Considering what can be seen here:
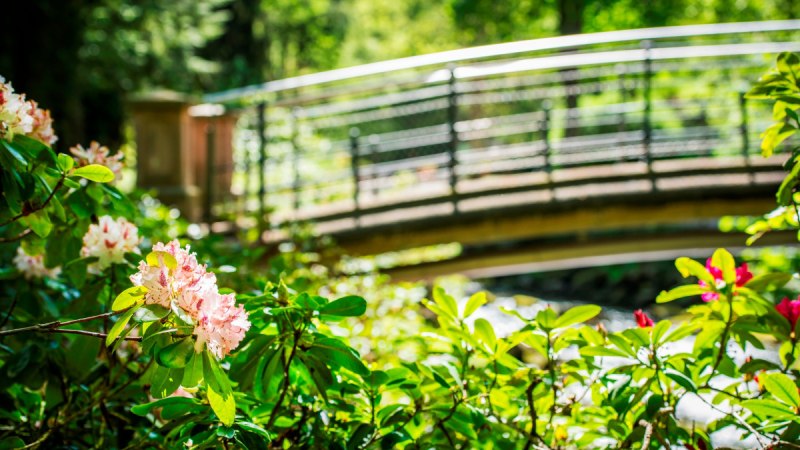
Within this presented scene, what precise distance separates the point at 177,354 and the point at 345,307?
33 centimetres

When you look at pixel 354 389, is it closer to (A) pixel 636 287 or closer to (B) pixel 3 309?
(B) pixel 3 309

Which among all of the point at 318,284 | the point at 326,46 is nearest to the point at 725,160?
the point at 318,284

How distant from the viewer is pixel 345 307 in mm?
1356

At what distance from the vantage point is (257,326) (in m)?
1.41

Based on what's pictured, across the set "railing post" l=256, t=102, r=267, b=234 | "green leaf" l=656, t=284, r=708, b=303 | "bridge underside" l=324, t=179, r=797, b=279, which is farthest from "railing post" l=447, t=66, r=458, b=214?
"green leaf" l=656, t=284, r=708, b=303

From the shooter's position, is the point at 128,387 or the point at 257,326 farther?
the point at 128,387

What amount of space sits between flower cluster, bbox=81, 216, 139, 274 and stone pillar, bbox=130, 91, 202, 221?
229 inches

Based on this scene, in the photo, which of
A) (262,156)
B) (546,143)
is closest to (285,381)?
(262,156)

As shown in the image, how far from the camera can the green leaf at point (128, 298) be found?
115 centimetres

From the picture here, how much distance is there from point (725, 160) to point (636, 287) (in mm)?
8683

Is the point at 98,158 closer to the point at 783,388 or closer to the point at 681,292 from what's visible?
the point at 681,292

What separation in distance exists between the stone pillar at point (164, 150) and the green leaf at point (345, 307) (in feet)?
20.7

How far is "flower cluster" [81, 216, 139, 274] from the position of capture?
171 cm

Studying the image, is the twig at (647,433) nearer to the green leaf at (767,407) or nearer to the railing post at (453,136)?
the green leaf at (767,407)
